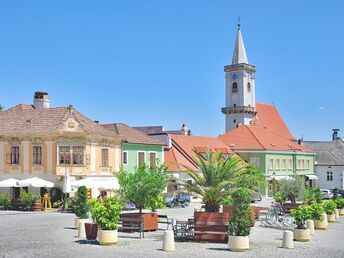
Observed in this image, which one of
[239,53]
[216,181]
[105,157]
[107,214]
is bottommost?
[107,214]

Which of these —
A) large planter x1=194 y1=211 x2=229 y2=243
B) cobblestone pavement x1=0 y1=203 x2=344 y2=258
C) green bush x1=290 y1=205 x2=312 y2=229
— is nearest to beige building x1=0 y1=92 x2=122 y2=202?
cobblestone pavement x1=0 y1=203 x2=344 y2=258

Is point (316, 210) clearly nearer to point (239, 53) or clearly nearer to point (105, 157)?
point (105, 157)

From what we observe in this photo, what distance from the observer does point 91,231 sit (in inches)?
831

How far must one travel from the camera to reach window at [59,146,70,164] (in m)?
42.5

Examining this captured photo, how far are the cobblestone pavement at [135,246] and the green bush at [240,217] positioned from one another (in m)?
0.69

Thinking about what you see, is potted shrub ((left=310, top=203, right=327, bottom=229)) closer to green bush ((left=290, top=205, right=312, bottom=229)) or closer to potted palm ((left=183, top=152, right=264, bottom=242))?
green bush ((left=290, top=205, right=312, bottom=229))

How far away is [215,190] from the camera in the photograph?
72.4 ft

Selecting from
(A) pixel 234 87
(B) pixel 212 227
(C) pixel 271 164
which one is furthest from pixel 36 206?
(A) pixel 234 87

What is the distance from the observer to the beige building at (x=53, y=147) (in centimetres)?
4234

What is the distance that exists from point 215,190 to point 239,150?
1857 inches

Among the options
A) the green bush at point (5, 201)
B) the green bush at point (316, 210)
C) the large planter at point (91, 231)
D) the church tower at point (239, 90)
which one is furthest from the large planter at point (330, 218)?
the church tower at point (239, 90)

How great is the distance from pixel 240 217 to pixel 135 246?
3.84 meters

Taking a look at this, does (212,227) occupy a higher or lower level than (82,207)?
lower

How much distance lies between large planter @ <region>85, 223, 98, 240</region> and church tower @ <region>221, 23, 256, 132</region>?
240ft
